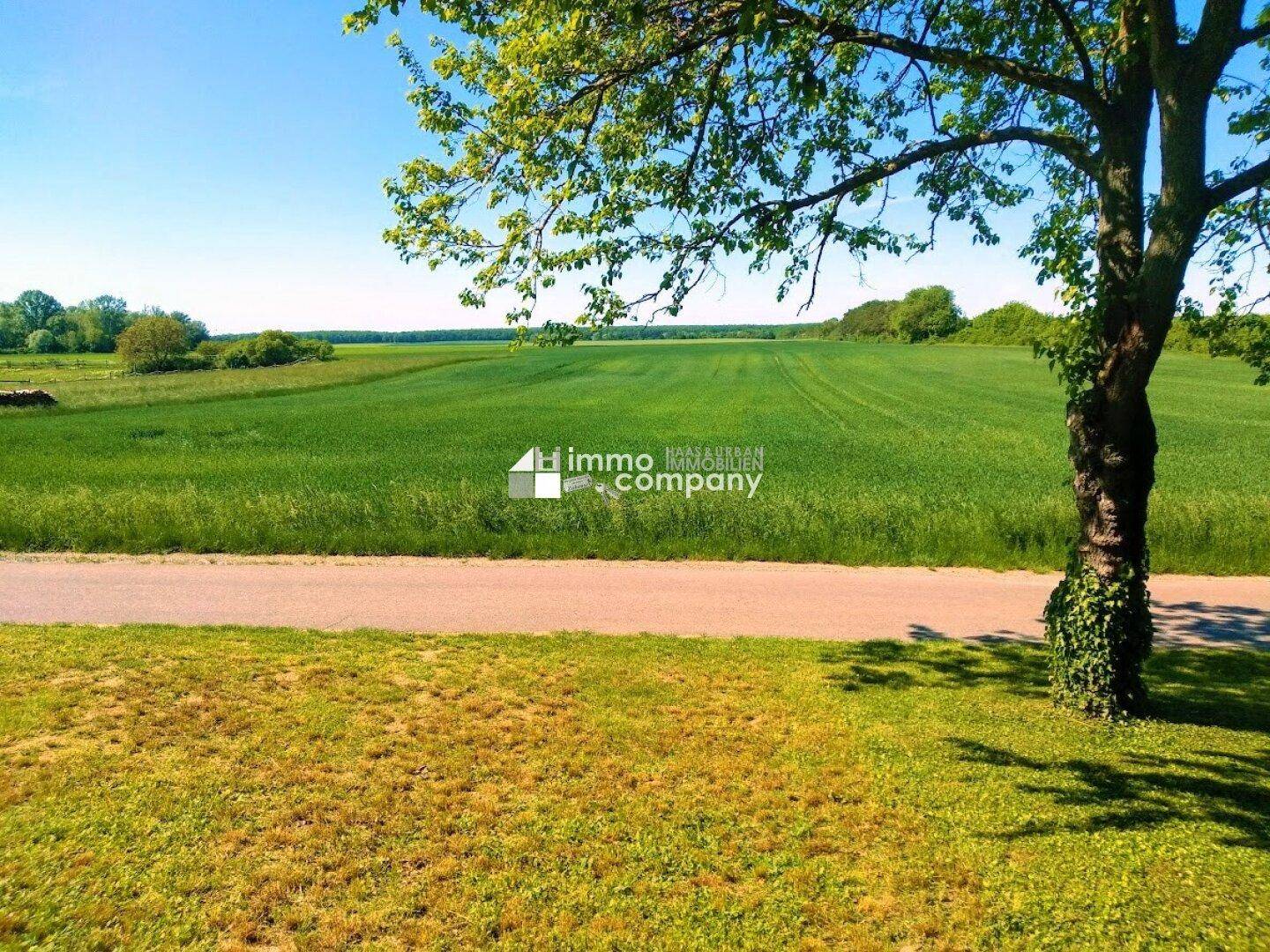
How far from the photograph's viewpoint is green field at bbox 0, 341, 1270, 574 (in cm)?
1205

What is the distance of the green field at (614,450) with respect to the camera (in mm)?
12055

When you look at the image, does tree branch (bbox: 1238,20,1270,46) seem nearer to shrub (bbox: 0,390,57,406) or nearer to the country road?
the country road

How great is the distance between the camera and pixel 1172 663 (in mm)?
7551

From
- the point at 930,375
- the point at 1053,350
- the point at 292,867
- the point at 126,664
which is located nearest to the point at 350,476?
the point at 126,664

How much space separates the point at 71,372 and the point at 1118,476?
75.7 meters

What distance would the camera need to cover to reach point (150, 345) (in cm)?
6112

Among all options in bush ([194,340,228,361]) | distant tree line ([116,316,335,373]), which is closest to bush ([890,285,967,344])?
distant tree line ([116,316,335,373])

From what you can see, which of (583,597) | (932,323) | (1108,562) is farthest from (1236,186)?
(932,323)

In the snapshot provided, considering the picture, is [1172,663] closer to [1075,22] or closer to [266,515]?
[1075,22]

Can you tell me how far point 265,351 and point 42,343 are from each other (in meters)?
36.5

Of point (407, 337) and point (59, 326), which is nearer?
point (59, 326)
